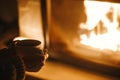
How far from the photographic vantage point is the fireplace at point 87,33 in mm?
1524

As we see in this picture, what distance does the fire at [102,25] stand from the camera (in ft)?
4.90

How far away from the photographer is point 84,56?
5.43 ft

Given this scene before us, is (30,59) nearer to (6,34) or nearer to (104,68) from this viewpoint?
(104,68)

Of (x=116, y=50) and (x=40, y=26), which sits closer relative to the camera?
(x=116, y=50)

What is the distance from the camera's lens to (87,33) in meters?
1.61

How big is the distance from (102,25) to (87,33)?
11cm

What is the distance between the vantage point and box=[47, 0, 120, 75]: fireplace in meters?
1.52

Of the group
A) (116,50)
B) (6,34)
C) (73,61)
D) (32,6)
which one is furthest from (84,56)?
(6,34)

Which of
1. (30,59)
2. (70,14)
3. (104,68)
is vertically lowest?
(104,68)

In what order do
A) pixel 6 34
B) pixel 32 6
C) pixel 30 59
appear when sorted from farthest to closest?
1. pixel 6 34
2. pixel 32 6
3. pixel 30 59

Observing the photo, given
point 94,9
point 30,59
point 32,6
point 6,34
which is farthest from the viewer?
point 6,34

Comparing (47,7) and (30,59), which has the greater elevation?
(47,7)

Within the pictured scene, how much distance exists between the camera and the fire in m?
1.49

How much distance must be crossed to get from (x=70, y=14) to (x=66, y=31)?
4.4 inches
